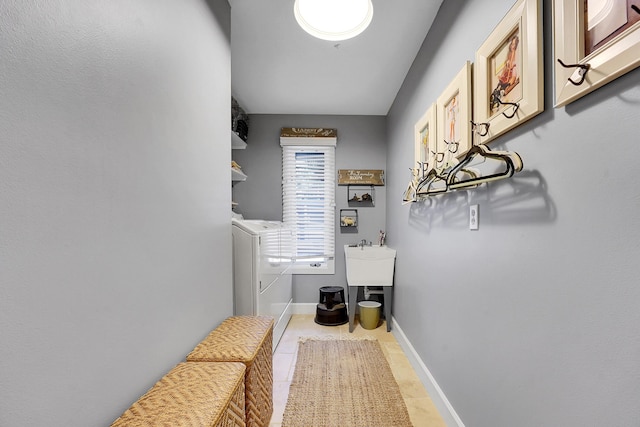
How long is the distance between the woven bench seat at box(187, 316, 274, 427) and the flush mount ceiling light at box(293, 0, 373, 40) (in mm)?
1845

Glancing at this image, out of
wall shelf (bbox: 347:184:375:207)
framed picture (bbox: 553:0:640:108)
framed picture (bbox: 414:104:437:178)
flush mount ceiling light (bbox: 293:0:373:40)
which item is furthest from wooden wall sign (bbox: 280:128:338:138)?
framed picture (bbox: 553:0:640:108)

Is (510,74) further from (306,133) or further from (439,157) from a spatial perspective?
(306,133)

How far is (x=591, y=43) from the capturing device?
2.38ft

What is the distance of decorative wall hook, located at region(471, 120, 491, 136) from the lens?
1.22 m

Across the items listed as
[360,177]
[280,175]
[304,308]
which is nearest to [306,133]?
[280,175]

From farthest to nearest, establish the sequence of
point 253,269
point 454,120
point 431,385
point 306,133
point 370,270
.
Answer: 1. point 306,133
2. point 370,270
3. point 253,269
4. point 431,385
5. point 454,120

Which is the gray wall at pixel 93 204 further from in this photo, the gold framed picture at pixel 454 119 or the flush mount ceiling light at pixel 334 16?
the gold framed picture at pixel 454 119

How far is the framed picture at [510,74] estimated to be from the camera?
918 millimetres

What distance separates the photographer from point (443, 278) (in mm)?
1757

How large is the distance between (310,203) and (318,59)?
5.73ft

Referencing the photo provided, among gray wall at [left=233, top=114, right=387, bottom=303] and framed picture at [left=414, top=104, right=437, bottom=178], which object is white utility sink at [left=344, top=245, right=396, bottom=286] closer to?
gray wall at [left=233, top=114, right=387, bottom=303]

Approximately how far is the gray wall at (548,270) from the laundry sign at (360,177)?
6.30 ft

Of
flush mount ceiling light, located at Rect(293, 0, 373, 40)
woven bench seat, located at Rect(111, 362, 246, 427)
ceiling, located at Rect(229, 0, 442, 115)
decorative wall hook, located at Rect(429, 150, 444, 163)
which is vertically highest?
ceiling, located at Rect(229, 0, 442, 115)

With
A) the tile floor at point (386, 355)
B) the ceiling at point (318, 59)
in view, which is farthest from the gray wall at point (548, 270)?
the ceiling at point (318, 59)
